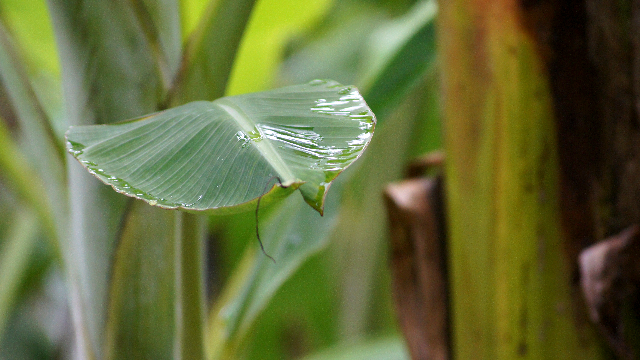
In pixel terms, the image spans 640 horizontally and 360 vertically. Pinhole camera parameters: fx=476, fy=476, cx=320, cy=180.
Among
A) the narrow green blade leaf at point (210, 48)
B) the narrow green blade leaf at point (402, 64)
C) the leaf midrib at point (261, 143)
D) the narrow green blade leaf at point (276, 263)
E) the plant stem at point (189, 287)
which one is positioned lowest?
the narrow green blade leaf at point (276, 263)

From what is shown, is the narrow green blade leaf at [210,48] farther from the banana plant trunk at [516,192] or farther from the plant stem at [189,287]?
the banana plant trunk at [516,192]

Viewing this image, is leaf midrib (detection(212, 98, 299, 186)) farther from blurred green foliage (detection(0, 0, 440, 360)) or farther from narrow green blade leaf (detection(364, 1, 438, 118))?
narrow green blade leaf (detection(364, 1, 438, 118))

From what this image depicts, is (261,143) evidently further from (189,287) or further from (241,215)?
(241,215)

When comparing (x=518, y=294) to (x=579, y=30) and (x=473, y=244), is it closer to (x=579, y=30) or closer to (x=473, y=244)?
(x=473, y=244)

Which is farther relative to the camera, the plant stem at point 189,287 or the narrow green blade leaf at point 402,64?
the narrow green blade leaf at point 402,64

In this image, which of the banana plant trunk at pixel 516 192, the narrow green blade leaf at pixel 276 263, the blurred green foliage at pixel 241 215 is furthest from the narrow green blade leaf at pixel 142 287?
the banana plant trunk at pixel 516 192

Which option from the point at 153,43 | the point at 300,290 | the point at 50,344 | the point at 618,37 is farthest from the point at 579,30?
the point at 50,344

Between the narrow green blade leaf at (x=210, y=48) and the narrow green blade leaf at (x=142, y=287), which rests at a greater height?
the narrow green blade leaf at (x=210, y=48)
